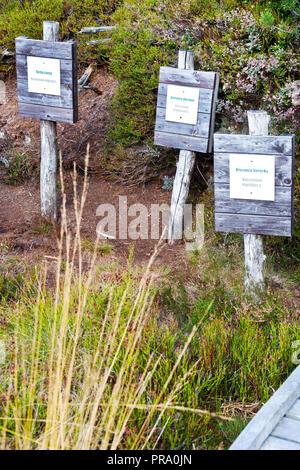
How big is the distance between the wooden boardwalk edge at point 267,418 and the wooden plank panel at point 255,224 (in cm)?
142

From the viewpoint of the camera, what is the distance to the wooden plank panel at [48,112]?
6426 mm

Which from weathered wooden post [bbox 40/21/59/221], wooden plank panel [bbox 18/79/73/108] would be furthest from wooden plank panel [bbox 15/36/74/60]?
weathered wooden post [bbox 40/21/59/221]

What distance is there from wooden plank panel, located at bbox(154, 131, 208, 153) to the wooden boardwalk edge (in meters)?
3.03

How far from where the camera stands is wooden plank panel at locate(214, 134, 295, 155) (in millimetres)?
4391

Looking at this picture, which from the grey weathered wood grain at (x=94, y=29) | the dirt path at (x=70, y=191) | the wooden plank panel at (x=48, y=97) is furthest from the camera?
the grey weathered wood grain at (x=94, y=29)

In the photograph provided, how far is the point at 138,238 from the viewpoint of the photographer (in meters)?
6.48

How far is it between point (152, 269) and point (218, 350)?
1.79 m

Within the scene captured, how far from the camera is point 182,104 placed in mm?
6004

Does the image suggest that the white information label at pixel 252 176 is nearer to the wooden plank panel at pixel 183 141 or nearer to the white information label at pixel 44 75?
the wooden plank panel at pixel 183 141

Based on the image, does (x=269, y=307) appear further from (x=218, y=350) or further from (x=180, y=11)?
(x=180, y=11)

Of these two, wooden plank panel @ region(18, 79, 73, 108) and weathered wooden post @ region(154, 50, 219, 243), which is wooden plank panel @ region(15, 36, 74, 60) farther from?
weathered wooden post @ region(154, 50, 219, 243)

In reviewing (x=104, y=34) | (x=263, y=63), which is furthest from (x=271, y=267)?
(x=104, y=34)

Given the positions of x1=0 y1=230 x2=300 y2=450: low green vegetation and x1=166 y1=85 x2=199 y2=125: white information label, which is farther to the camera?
x1=166 y1=85 x2=199 y2=125: white information label

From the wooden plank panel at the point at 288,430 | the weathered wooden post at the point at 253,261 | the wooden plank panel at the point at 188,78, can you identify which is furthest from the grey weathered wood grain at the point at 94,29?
the wooden plank panel at the point at 288,430
